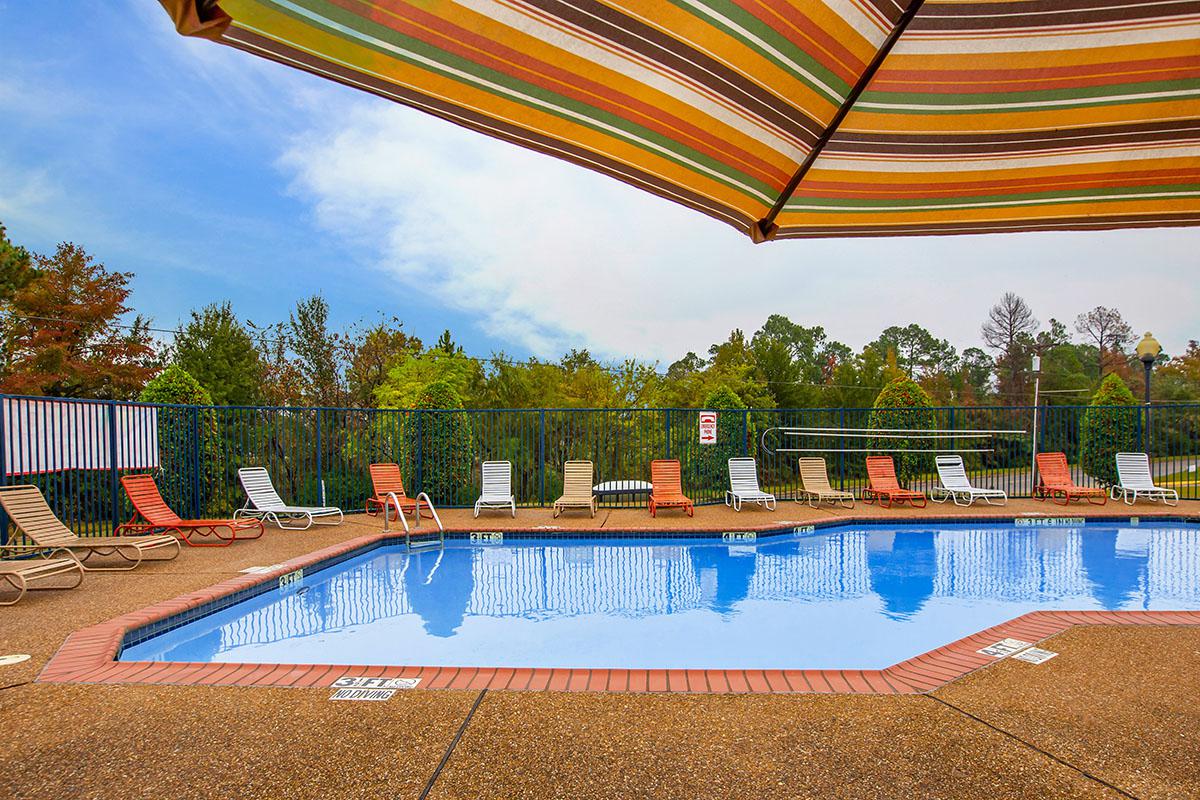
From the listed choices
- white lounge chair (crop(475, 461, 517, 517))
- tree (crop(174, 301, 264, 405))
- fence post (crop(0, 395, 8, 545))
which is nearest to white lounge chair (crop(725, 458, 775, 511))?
white lounge chair (crop(475, 461, 517, 517))

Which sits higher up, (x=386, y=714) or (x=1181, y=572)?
(x=386, y=714)

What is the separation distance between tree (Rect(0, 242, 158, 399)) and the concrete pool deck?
69.0 ft

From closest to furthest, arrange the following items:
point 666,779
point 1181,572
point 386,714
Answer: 1. point 666,779
2. point 386,714
3. point 1181,572

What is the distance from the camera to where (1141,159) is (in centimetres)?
181

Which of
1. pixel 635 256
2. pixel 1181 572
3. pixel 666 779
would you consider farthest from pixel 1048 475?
pixel 635 256

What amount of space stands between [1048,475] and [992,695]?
10496mm

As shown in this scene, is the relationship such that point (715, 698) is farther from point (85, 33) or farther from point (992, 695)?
Result: point (85, 33)

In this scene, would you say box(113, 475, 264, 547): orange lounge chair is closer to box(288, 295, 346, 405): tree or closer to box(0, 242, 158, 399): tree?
box(288, 295, 346, 405): tree

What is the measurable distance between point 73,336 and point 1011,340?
1812 inches

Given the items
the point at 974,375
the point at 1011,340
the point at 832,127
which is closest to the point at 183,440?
the point at 832,127

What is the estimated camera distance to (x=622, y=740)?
262 cm

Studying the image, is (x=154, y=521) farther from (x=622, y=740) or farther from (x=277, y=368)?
(x=277, y=368)

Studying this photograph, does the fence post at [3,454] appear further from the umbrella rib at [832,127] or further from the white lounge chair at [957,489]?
the white lounge chair at [957,489]

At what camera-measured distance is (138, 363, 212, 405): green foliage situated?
994 cm
